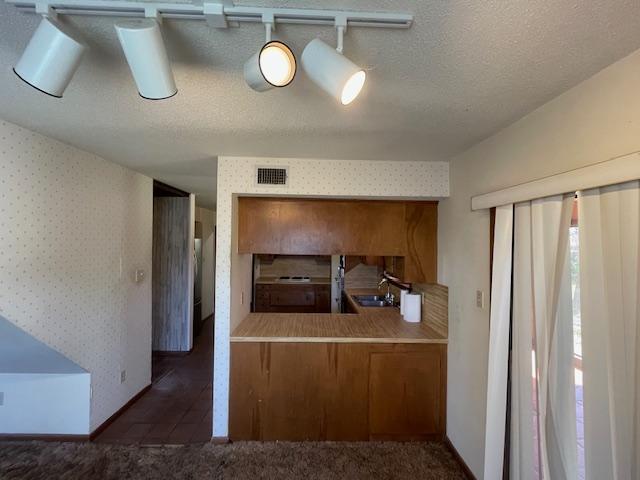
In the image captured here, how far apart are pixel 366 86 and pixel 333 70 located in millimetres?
468

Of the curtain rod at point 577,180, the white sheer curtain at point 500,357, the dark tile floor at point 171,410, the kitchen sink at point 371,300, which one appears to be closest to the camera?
the curtain rod at point 577,180

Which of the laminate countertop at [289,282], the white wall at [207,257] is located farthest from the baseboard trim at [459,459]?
the white wall at [207,257]

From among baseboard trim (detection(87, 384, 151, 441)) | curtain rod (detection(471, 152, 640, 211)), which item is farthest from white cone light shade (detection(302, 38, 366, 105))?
baseboard trim (detection(87, 384, 151, 441))

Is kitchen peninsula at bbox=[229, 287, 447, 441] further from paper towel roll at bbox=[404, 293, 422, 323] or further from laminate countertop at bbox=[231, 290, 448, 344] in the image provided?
paper towel roll at bbox=[404, 293, 422, 323]

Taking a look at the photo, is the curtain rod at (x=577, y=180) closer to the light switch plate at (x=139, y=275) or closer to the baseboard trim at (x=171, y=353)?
the light switch plate at (x=139, y=275)

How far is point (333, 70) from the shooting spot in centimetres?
84

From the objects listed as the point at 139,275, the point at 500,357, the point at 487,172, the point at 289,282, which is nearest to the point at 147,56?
the point at 487,172

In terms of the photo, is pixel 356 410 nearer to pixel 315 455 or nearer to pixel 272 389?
pixel 315 455

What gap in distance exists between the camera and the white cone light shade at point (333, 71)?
2.73ft

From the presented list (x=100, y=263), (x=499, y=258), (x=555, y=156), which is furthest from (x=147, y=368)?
(x=555, y=156)

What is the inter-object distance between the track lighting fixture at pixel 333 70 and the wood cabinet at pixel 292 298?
4350 mm

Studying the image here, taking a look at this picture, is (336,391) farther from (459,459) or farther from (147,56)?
(147,56)

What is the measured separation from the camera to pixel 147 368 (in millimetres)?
3260

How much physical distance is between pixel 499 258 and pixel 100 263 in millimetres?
2918
